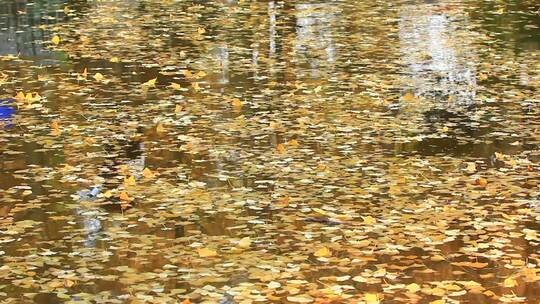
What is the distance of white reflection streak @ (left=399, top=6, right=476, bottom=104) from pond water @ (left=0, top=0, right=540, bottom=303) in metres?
0.05

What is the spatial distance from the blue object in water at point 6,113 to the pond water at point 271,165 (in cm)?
5

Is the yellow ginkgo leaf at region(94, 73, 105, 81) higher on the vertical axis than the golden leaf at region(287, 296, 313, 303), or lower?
higher

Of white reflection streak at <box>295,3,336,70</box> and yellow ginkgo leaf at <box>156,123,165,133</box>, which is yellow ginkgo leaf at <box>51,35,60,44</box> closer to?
white reflection streak at <box>295,3,336,70</box>

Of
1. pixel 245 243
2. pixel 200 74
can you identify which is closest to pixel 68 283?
pixel 245 243

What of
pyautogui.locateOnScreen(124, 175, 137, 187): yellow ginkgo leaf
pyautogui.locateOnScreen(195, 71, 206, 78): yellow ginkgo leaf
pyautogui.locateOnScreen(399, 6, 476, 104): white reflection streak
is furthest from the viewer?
pyautogui.locateOnScreen(195, 71, 206, 78): yellow ginkgo leaf

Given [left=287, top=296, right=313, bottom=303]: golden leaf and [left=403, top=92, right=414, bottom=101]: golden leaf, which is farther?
[left=403, top=92, right=414, bottom=101]: golden leaf

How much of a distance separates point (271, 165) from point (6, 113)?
3.28 m

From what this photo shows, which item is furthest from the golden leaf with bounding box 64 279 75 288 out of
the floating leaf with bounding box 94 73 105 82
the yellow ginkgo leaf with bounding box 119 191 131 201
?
the floating leaf with bounding box 94 73 105 82

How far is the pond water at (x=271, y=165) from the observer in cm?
601

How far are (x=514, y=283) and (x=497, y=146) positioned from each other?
312 centimetres

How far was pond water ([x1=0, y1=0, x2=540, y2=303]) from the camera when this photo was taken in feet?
19.7

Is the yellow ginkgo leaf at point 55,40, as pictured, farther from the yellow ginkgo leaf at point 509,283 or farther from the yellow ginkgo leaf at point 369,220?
the yellow ginkgo leaf at point 509,283

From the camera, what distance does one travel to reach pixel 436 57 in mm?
12742

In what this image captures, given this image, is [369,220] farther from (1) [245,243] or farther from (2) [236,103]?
(2) [236,103]
